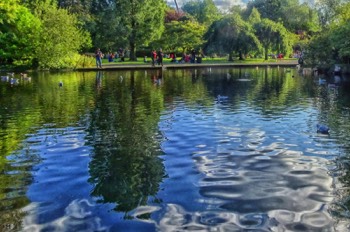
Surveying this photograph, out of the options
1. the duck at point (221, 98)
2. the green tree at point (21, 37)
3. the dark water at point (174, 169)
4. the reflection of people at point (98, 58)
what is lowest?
the dark water at point (174, 169)

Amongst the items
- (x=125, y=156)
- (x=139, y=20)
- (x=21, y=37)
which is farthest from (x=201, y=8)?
(x=125, y=156)

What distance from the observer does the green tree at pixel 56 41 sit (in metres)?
42.7

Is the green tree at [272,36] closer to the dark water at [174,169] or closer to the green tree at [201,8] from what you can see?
the dark water at [174,169]

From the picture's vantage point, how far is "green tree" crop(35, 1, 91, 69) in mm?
42719

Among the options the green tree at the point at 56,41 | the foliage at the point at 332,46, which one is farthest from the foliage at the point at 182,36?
the foliage at the point at 332,46

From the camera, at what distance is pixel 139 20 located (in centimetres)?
5684

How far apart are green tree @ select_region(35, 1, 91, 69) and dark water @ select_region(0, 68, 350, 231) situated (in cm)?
2763

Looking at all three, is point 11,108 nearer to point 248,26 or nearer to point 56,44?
point 56,44

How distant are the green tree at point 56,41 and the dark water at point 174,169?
27.6 meters

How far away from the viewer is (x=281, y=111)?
1552cm

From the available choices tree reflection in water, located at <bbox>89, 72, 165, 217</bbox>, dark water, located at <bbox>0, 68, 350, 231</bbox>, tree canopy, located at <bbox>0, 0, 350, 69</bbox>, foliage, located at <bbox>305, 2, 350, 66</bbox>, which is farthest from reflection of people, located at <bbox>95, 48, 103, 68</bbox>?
tree reflection in water, located at <bbox>89, 72, 165, 217</bbox>

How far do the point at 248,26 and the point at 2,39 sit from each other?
28991 mm

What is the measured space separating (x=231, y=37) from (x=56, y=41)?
2205 centimetres

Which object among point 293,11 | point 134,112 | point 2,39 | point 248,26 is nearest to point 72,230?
point 134,112
